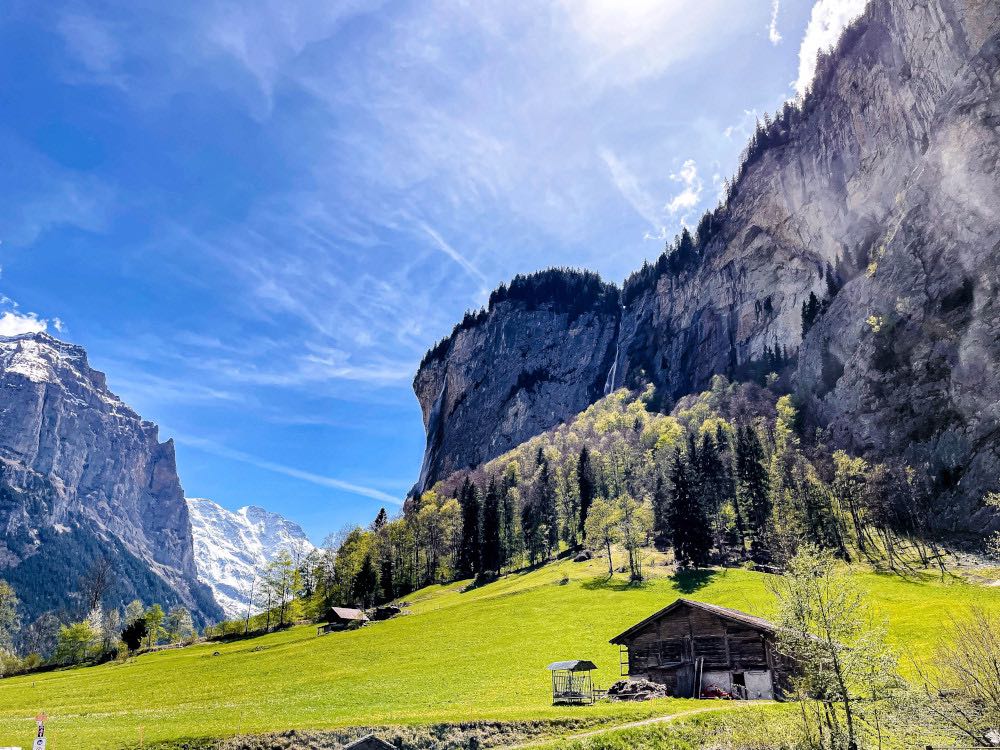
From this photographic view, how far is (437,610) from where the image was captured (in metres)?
79.9

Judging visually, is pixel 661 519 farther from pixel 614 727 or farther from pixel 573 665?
pixel 614 727

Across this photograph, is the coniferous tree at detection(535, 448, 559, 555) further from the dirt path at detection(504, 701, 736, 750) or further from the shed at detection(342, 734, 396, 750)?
the shed at detection(342, 734, 396, 750)

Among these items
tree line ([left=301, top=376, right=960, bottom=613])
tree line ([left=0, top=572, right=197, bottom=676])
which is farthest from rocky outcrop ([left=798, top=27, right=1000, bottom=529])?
tree line ([left=0, top=572, right=197, bottom=676])

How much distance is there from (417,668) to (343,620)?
3837 centimetres

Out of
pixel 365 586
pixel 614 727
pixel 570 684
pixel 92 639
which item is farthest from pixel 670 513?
pixel 92 639

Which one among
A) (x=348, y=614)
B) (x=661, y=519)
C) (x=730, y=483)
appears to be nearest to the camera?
(x=348, y=614)

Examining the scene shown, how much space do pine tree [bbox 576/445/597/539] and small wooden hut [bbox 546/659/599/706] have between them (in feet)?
225

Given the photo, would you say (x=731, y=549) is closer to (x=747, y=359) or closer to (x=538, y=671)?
(x=538, y=671)

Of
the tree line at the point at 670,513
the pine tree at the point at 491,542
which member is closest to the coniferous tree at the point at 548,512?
the tree line at the point at 670,513

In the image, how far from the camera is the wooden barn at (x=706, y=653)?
38.2m

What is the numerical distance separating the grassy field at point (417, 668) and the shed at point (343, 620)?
89.7 inches

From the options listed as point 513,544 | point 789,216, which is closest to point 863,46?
point 789,216

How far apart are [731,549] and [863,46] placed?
5153 inches

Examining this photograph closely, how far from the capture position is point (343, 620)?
84188 millimetres
